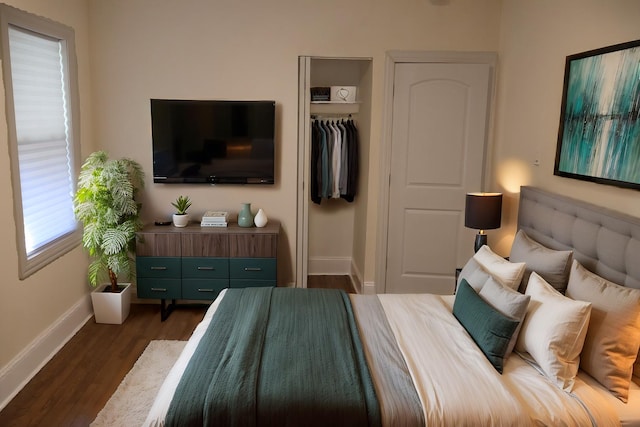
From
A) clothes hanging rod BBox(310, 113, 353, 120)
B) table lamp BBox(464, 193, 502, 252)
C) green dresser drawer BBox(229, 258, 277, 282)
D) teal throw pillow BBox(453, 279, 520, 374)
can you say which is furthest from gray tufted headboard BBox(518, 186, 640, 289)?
clothes hanging rod BBox(310, 113, 353, 120)

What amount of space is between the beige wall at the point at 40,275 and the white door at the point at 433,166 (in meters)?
2.53

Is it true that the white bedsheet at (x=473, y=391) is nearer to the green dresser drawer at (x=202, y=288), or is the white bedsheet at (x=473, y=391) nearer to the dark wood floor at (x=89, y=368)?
the dark wood floor at (x=89, y=368)

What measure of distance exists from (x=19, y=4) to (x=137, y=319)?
2.41 meters

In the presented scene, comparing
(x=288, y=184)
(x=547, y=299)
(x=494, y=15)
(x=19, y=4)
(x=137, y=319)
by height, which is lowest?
(x=137, y=319)

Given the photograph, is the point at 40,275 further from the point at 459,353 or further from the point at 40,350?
the point at 459,353

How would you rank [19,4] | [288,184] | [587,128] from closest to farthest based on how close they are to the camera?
[587,128]
[19,4]
[288,184]

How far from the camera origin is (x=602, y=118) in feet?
8.89

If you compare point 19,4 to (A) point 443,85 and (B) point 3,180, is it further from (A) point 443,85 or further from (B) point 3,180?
(A) point 443,85

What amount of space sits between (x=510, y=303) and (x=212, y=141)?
2785mm

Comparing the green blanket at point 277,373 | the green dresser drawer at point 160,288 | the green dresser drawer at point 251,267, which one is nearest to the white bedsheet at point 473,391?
the green blanket at point 277,373

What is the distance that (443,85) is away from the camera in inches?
170

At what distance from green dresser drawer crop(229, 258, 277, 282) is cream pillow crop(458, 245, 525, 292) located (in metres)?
1.66

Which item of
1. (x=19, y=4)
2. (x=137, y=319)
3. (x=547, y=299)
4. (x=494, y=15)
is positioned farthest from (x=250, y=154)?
(x=547, y=299)

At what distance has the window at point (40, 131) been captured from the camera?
305 centimetres
